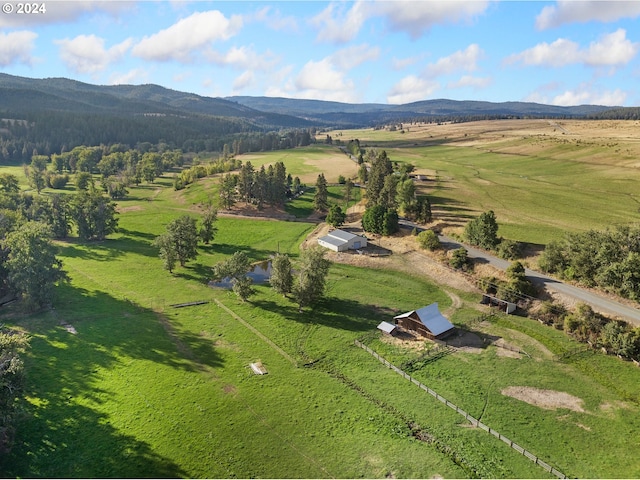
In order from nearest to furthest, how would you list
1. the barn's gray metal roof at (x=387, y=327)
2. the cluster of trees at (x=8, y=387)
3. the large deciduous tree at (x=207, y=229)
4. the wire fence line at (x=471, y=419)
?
1. the wire fence line at (x=471, y=419)
2. the cluster of trees at (x=8, y=387)
3. the barn's gray metal roof at (x=387, y=327)
4. the large deciduous tree at (x=207, y=229)

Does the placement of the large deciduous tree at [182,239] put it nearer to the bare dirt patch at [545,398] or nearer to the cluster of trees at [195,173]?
the bare dirt patch at [545,398]

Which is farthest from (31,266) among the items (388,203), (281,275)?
(388,203)

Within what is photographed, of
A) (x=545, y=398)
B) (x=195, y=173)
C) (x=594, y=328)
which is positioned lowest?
(x=545, y=398)

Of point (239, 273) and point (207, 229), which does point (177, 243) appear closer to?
point (207, 229)

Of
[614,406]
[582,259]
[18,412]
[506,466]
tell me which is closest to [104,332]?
[18,412]

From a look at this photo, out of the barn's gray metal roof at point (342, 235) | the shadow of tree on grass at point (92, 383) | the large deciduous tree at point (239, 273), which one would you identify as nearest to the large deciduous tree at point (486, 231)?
the barn's gray metal roof at point (342, 235)

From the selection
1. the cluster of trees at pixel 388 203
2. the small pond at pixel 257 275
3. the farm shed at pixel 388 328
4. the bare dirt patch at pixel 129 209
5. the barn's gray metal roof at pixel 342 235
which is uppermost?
the cluster of trees at pixel 388 203
